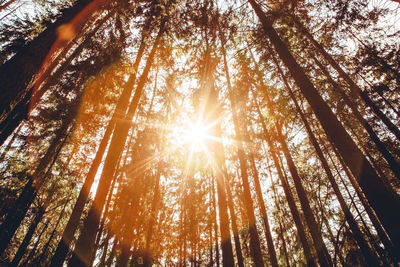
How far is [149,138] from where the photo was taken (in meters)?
10.5

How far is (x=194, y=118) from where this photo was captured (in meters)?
9.15

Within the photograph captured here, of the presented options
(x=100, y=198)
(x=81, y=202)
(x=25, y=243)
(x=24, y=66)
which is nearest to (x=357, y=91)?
(x=100, y=198)

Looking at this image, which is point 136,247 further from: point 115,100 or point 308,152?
point 308,152

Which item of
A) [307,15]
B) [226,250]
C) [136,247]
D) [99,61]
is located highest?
[307,15]

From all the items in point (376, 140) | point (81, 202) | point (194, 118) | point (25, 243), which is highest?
point (194, 118)

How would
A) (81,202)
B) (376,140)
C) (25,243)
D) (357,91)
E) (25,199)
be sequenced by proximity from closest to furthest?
(81,202) < (25,199) < (376,140) < (25,243) < (357,91)

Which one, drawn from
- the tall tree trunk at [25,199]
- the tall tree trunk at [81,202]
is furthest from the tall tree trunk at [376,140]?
the tall tree trunk at [25,199]

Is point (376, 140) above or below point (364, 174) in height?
above

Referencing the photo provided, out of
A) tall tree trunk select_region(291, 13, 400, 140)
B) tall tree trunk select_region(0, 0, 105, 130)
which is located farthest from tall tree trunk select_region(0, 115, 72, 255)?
tall tree trunk select_region(291, 13, 400, 140)

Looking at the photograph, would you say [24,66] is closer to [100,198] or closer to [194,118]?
[100,198]

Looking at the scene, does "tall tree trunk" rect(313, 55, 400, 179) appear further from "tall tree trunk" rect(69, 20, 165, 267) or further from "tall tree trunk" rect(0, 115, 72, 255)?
"tall tree trunk" rect(0, 115, 72, 255)

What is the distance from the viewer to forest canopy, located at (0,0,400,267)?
3.66 m

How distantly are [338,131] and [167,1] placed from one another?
5391mm

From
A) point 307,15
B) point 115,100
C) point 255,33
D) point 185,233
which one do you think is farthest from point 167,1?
point 185,233
